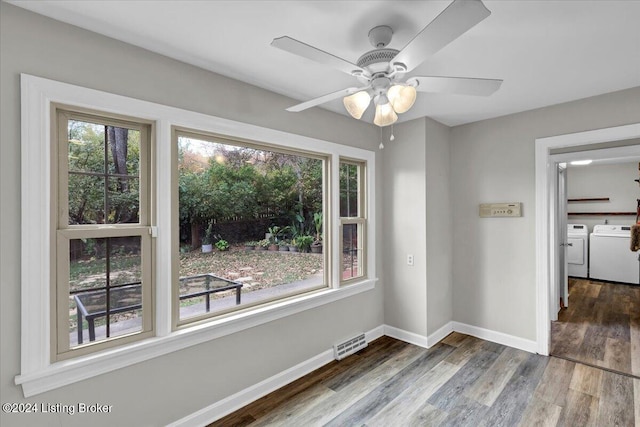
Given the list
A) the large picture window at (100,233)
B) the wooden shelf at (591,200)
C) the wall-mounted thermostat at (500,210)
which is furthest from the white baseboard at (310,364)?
the wooden shelf at (591,200)

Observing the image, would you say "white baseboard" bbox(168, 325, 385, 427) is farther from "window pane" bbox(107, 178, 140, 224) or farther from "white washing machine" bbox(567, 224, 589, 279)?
"white washing machine" bbox(567, 224, 589, 279)

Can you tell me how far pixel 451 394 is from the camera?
2.42m

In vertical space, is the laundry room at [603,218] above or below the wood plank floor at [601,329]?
above

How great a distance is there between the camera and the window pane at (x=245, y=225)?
2.19 m

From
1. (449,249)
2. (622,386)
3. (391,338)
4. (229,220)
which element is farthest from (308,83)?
(622,386)

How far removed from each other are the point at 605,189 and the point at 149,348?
794 cm

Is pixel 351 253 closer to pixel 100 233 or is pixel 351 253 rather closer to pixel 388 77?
pixel 388 77

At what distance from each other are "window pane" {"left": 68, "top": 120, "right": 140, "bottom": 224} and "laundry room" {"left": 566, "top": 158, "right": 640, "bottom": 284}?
6.71 metres

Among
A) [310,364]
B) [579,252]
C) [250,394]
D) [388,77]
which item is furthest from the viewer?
[579,252]

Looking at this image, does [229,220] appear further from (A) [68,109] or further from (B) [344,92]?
(B) [344,92]

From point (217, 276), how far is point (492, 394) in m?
2.33

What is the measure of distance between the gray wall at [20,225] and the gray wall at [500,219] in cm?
169

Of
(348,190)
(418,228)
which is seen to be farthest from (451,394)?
(348,190)

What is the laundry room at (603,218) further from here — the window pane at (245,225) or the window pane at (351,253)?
the window pane at (245,225)
